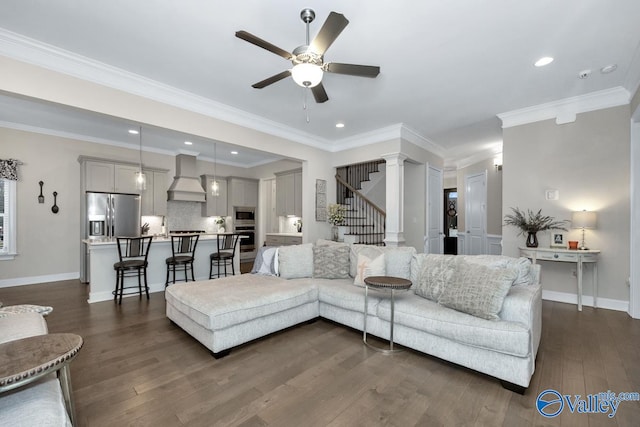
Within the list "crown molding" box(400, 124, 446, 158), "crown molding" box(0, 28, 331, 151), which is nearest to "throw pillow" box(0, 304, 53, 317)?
"crown molding" box(0, 28, 331, 151)

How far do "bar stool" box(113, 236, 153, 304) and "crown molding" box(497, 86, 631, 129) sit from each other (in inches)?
242

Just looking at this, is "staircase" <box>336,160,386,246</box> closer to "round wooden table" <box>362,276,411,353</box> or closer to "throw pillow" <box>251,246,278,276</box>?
"throw pillow" <box>251,246,278,276</box>

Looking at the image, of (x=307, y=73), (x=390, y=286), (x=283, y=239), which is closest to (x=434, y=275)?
(x=390, y=286)

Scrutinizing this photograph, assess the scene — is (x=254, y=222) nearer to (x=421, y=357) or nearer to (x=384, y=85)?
(x=384, y=85)

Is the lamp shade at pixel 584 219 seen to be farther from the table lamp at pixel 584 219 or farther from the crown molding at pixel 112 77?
the crown molding at pixel 112 77

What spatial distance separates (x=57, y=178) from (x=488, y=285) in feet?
24.2

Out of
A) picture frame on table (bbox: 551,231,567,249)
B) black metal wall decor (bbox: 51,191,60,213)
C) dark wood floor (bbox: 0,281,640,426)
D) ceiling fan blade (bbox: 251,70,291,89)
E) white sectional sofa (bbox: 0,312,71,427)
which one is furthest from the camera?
black metal wall decor (bbox: 51,191,60,213)

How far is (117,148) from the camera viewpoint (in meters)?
6.09

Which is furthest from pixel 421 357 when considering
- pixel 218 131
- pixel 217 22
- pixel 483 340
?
pixel 218 131

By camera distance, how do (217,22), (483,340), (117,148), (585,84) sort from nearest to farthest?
(483,340) → (217,22) → (585,84) → (117,148)

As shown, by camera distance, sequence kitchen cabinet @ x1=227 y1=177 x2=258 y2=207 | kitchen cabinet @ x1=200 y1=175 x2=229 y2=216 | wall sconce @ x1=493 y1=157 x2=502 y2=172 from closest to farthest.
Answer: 1. wall sconce @ x1=493 y1=157 x2=502 y2=172
2. kitchen cabinet @ x1=200 y1=175 x2=229 y2=216
3. kitchen cabinet @ x1=227 y1=177 x2=258 y2=207

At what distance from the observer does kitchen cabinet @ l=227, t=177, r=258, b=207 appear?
784 centimetres

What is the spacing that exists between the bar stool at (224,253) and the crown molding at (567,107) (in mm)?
5167

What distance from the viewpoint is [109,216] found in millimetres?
5625
